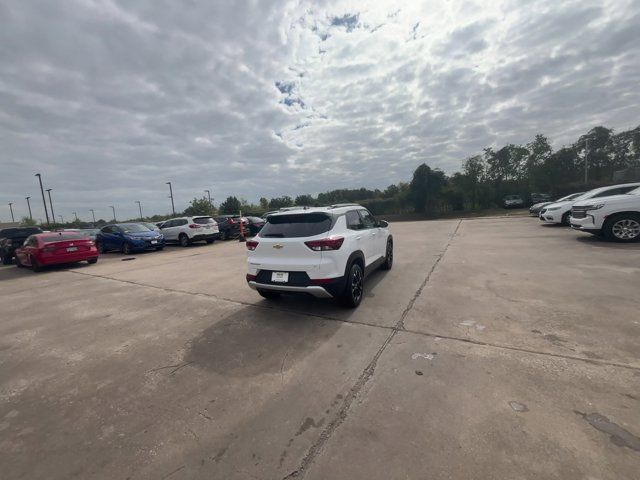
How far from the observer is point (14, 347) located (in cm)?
403

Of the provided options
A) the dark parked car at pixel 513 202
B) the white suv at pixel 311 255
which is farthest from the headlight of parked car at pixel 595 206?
the dark parked car at pixel 513 202

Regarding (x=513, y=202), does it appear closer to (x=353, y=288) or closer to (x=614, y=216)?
(x=614, y=216)

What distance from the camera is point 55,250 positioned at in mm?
9859

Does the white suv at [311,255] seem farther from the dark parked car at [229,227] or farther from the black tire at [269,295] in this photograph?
the dark parked car at [229,227]

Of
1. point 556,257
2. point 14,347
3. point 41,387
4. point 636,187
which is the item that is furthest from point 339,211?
point 636,187

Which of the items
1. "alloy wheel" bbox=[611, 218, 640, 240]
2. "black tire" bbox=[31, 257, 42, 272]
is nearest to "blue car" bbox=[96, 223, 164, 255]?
"black tire" bbox=[31, 257, 42, 272]

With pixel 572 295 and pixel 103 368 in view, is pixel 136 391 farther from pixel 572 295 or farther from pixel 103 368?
pixel 572 295

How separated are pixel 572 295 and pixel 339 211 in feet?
12.8

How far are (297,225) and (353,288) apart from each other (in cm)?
133

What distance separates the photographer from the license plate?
4.34 metres

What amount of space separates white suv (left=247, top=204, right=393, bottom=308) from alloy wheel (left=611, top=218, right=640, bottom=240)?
332 inches

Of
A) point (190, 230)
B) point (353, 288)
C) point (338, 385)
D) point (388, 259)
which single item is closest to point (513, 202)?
point (388, 259)

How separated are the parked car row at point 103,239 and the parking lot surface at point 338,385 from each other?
5558 millimetres

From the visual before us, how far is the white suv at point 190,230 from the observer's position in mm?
15805
